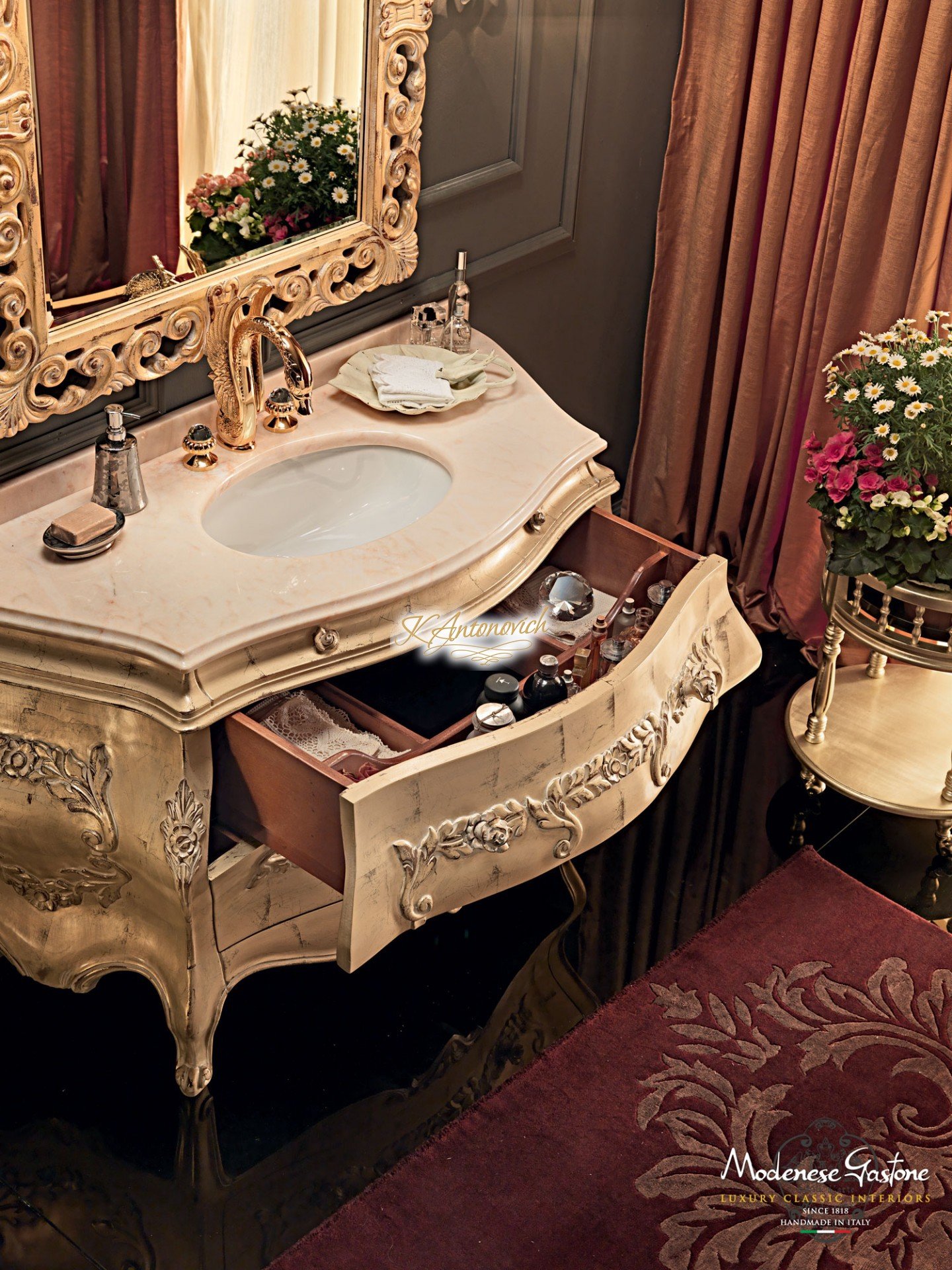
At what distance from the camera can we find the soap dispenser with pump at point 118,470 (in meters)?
1.84

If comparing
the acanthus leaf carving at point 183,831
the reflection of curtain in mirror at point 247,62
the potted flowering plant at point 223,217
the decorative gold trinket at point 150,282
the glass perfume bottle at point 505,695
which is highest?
the reflection of curtain in mirror at point 247,62

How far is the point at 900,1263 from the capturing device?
188 cm

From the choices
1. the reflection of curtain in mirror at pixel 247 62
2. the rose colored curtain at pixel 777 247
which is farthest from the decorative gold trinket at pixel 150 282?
the rose colored curtain at pixel 777 247

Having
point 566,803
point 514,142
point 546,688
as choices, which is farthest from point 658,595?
point 514,142

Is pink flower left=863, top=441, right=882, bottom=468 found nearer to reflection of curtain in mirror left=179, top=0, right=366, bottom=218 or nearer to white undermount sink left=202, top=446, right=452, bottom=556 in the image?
white undermount sink left=202, top=446, right=452, bottom=556

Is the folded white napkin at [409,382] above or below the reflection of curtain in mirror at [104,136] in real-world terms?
below

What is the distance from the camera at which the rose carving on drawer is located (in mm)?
1723

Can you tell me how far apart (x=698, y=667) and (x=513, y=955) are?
62 cm

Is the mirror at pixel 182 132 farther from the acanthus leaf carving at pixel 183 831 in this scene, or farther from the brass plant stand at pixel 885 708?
the brass plant stand at pixel 885 708

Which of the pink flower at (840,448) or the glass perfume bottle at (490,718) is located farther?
the pink flower at (840,448)

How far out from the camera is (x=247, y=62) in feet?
6.30

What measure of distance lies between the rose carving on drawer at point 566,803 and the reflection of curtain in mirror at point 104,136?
887 mm

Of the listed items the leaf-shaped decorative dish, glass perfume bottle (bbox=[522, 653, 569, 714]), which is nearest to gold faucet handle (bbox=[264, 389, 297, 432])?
the leaf-shaped decorative dish

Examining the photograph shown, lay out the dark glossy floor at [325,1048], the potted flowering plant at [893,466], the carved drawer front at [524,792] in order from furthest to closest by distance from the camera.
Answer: the potted flowering plant at [893,466], the dark glossy floor at [325,1048], the carved drawer front at [524,792]
